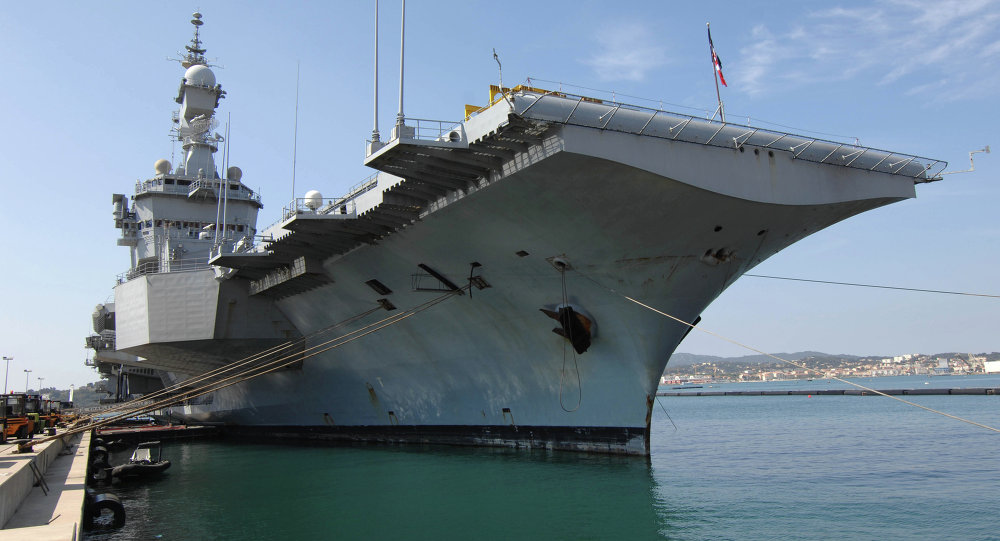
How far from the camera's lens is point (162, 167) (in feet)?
96.4

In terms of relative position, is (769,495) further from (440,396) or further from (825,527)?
(440,396)

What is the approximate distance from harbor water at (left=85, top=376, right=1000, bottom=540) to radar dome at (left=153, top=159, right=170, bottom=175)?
A: 15.6m

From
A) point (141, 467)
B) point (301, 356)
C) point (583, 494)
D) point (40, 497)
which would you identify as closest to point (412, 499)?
point (583, 494)

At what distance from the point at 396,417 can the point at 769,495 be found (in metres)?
9.90

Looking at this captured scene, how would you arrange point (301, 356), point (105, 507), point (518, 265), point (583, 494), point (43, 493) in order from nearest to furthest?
point (43, 493), point (105, 507), point (583, 494), point (518, 265), point (301, 356)

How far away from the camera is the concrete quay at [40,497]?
16.7 feet

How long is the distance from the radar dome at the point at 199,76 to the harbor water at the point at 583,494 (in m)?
18.9

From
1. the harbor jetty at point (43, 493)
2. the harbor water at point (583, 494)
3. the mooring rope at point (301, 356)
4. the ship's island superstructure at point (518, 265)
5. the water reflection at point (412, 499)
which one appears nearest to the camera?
the harbor jetty at point (43, 493)

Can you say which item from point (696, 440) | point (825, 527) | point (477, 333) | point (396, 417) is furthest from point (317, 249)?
point (696, 440)

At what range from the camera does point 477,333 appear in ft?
47.3

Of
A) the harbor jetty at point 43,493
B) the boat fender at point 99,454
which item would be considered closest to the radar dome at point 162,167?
the boat fender at point 99,454

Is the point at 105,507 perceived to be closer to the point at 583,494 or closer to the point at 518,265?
the point at 583,494

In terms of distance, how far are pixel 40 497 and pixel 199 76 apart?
26995 millimetres

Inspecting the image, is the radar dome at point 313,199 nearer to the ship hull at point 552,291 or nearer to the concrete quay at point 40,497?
the ship hull at point 552,291
